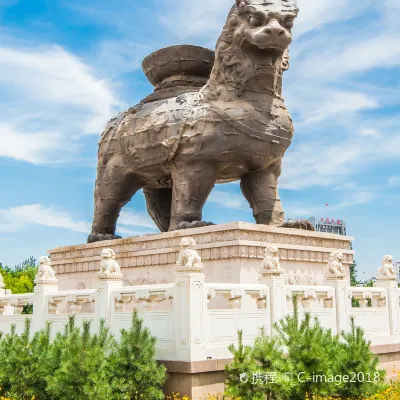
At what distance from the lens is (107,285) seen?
22.5 ft

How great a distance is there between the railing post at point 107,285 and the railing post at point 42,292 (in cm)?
127

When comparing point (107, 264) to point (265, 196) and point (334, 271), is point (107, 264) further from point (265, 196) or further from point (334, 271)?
point (265, 196)

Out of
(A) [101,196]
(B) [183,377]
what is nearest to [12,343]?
(B) [183,377]

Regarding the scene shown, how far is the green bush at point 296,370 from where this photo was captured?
536 centimetres

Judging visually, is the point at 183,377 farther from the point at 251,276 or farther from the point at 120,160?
the point at 120,160

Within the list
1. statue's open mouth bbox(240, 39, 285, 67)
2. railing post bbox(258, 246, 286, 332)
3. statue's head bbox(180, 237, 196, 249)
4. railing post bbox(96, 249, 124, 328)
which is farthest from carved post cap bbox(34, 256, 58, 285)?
statue's open mouth bbox(240, 39, 285, 67)

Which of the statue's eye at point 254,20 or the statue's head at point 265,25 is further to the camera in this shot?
the statue's eye at point 254,20

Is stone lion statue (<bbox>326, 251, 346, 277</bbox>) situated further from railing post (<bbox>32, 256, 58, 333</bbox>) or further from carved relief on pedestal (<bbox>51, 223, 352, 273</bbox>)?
railing post (<bbox>32, 256, 58, 333</bbox>)

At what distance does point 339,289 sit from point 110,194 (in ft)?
13.6

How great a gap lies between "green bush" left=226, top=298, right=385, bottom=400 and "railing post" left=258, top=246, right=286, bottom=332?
936mm

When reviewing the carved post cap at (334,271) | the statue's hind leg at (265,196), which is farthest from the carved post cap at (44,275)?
the carved post cap at (334,271)

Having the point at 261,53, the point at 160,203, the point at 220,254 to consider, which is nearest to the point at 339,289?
the point at 220,254

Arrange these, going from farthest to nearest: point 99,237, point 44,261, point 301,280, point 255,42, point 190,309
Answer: point 99,237 → point 301,280 → point 255,42 → point 44,261 → point 190,309

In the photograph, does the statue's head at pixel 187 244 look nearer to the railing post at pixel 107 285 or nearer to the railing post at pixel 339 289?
the railing post at pixel 107 285
